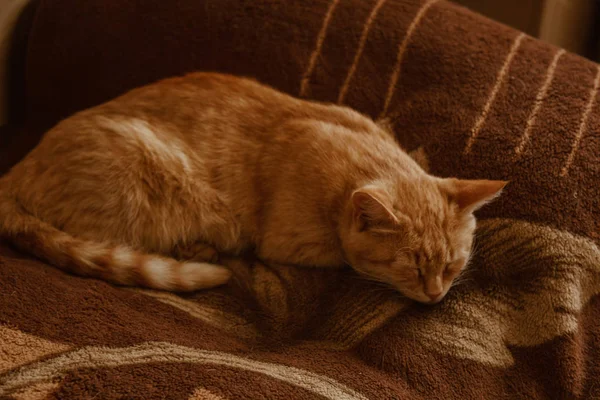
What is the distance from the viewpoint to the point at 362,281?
1682 mm

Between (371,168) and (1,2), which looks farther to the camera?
(1,2)

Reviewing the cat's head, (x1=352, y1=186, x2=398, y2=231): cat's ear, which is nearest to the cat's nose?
the cat's head

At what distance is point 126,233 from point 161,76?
763mm

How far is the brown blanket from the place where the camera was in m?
1.31

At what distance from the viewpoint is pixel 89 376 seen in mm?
1205

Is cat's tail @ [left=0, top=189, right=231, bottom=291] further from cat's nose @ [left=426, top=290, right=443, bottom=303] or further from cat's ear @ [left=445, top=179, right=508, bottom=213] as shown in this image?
cat's ear @ [left=445, top=179, right=508, bottom=213]

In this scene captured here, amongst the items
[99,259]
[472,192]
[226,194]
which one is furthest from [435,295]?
[99,259]

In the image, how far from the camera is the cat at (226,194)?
5.11 feet

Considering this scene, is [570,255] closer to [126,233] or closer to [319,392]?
[319,392]

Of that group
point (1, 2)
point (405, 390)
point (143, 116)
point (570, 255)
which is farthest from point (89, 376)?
point (1, 2)

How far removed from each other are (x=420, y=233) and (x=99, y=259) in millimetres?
875

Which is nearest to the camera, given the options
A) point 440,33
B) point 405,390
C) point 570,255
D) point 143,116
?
point 405,390

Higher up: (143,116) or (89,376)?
(143,116)

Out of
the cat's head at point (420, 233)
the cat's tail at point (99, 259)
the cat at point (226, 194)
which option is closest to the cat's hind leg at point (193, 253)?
the cat at point (226, 194)
